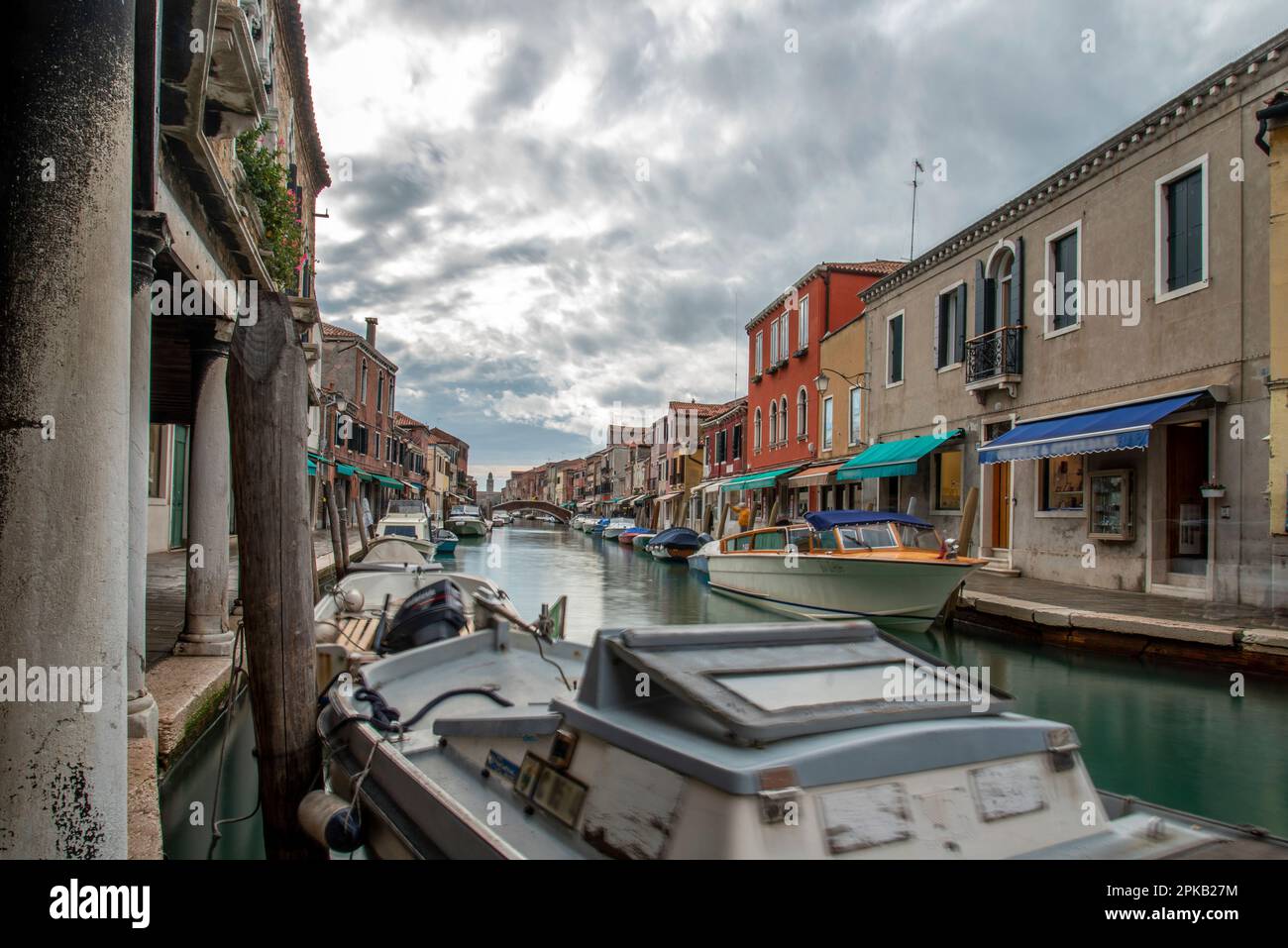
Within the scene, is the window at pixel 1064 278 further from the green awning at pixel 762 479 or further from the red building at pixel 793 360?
the green awning at pixel 762 479

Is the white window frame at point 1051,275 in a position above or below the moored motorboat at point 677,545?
above

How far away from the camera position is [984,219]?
52.4 feet

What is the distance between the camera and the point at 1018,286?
15062 mm

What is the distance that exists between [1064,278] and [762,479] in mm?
13247

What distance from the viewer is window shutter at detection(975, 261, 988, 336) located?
1599 centimetres

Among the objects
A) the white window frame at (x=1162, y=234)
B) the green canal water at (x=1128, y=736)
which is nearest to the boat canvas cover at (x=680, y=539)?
the green canal water at (x=1128, y=736)

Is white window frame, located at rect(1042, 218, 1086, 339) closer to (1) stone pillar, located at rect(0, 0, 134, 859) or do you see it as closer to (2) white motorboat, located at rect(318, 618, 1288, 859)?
(2) white motorboat, located at rect(318, 618, 1288, 859)

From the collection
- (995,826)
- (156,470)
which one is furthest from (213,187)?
(156,470)

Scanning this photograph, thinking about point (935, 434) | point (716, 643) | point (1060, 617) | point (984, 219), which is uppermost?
point (984, 219)

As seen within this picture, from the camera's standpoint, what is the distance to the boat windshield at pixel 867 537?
13617 mm

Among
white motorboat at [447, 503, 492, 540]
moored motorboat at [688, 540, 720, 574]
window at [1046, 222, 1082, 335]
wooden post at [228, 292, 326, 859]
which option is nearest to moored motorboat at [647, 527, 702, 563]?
moored motorboat at [688, 540, 720, 574]

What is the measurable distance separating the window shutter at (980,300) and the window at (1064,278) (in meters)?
1.67
